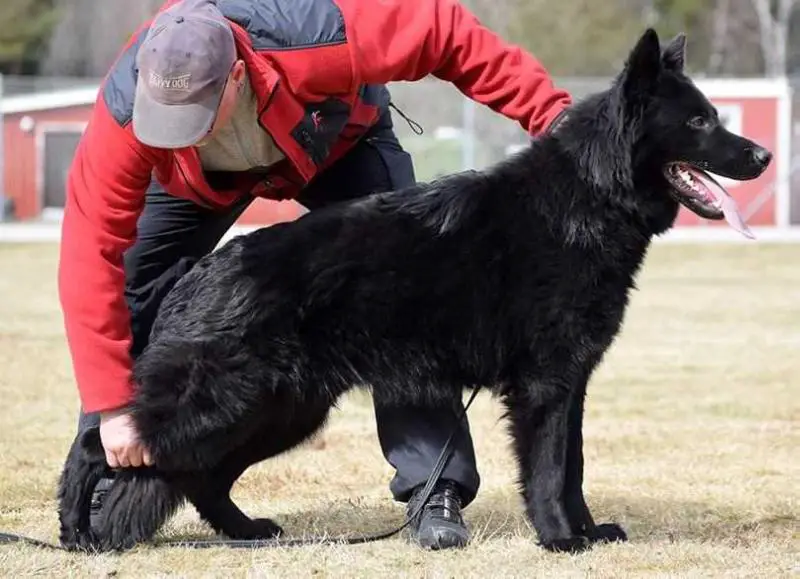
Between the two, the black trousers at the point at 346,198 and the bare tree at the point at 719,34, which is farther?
the bare tree at the point at 719,34

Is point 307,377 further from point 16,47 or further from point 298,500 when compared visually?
point 16,47

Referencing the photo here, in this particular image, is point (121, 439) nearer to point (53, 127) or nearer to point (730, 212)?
point (730, 212)

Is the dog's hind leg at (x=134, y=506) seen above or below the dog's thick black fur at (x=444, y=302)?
below

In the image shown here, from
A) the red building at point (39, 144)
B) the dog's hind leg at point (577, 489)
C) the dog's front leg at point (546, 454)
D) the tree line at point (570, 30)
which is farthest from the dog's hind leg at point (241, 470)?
the tree line at point (570, 30)

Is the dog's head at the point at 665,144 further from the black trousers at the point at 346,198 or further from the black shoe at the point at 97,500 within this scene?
the black shoe at the point at 97,500

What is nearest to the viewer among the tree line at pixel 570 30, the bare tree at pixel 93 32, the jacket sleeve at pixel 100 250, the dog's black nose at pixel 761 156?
the jacket sleeve at pixel 100 250

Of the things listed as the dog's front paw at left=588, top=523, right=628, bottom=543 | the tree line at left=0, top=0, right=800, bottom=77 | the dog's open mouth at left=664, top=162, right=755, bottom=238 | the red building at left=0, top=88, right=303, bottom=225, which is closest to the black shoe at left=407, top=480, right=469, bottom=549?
the dog's front paw at left=588, top=523, right=628, bottom=543

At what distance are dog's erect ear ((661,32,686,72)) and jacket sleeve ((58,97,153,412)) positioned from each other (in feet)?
4.75

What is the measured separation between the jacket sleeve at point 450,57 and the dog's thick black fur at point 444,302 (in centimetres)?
13

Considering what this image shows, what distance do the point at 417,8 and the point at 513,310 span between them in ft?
2.81

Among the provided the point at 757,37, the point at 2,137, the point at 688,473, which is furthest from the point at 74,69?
the point at 688,473

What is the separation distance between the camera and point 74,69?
4006 centimetres

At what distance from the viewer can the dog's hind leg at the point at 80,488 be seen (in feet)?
11.5

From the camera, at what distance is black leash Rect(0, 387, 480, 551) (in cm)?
363
